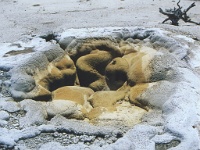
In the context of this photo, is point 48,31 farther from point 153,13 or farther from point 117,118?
point 117,118

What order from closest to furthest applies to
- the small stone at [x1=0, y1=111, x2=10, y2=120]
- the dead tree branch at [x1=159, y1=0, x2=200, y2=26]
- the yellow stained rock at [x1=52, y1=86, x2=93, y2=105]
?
the small stone at [x1=0, y1=111, x2=10, y2=120] → the yellow stained rock at [x1=52, y1=86, x2=93, y2=105] → the dead tree branch at [x1=159, y1=0, x2=200, y2=26]

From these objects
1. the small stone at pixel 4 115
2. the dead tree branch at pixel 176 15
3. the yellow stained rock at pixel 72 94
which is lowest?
the yellow stained rock at pixel 72 94

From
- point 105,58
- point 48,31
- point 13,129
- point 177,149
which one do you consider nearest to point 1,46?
point 48,31

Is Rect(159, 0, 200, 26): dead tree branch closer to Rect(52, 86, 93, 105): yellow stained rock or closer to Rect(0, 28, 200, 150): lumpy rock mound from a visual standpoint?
Rect(0, 28, 200, 150): lumpy rock mound

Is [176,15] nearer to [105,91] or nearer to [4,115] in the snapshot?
[105,91]

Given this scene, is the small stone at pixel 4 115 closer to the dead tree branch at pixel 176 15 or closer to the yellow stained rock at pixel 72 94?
the yellow stained rock at pixel 72 94

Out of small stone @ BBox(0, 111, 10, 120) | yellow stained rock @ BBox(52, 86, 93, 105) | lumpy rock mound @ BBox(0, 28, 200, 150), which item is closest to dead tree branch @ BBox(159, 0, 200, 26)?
lumpy rock mound @ BBox(0, 28, 200, 150)

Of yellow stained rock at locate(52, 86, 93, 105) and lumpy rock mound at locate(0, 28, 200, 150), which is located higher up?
lumpy rock mound at locate(0, 28, 200, 150)

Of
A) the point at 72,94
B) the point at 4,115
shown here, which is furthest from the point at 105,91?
the point at 4,115

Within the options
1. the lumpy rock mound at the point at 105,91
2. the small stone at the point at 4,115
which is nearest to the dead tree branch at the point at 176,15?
the lumpy rock mound at the point at 105,91
